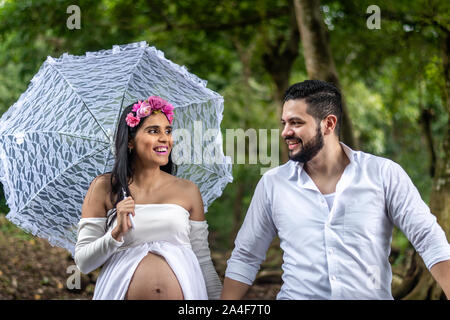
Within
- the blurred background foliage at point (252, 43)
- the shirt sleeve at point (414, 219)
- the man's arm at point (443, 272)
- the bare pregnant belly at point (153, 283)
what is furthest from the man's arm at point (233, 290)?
the blurred background foliage at point (252, 43)

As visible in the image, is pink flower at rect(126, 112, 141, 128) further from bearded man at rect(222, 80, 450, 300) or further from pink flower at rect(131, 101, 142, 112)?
bearded man at rect(222, 80, 450, 300)

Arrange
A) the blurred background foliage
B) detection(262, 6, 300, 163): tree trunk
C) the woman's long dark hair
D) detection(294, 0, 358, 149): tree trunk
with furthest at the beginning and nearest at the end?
detection(262, 6, 300, 163): tree trunk, the blurred background foliage, detection(294, 0, 358, 149): tree trunk, the woman's long dark hair

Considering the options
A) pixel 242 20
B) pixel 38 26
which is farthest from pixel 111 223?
pixel 242 20

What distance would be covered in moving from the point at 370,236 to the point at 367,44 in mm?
7941

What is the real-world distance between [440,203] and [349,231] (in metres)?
3.20

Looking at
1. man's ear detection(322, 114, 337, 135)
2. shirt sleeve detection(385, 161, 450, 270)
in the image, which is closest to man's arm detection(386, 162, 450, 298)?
shirt sleeve detection(385, 161, 450, 270)

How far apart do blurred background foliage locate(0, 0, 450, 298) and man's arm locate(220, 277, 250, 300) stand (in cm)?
246

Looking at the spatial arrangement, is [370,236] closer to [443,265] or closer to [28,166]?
[443,265]

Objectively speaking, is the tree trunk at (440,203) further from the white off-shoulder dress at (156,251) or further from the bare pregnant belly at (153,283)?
the bare pregnant belly at (153,283)

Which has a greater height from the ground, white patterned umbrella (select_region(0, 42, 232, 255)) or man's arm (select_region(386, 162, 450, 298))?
white patterned umbrella (select_region(0, 42, 232, 255))

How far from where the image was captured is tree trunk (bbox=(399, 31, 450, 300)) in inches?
225

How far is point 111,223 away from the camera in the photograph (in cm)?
303

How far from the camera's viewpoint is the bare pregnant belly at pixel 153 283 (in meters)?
2.91

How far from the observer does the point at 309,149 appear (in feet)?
10.4
